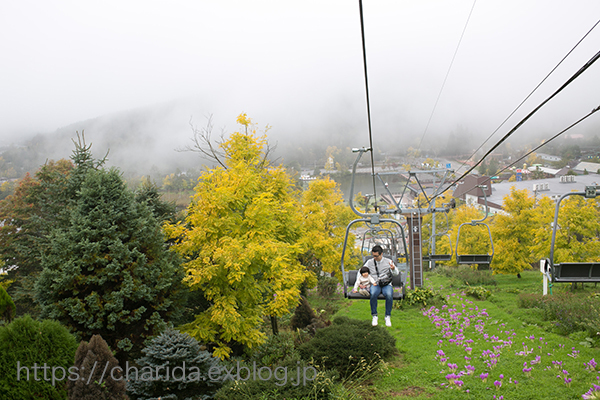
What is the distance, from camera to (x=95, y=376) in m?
6.17

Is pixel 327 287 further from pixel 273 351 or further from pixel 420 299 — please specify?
pixel 273 351

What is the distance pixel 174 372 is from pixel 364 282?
190 inches

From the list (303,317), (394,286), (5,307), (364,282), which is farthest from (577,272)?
(5,307)

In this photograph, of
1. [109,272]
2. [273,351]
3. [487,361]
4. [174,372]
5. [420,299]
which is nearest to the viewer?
[174,372]

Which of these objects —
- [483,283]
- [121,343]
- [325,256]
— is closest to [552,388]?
[121,343]

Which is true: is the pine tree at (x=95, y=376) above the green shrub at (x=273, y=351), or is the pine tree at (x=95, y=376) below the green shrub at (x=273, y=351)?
above

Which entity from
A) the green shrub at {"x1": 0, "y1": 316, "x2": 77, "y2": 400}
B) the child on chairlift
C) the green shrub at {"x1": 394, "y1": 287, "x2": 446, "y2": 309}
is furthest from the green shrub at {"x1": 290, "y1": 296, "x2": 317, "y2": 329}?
the green shrub at {"x1": 0, "y1": 316, "x2": 77, "y2": 400}

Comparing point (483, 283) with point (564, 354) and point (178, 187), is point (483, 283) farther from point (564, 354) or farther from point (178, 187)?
point (178, 187)

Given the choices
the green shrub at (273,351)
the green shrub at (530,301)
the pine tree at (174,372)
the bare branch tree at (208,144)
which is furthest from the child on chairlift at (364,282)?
the green shrub at (530,301)

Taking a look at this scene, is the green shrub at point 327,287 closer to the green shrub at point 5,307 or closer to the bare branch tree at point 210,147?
the bare branch tree at point 210,147

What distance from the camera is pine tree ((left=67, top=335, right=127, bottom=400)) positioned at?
6.02m

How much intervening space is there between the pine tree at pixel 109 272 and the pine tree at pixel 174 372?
1.76m

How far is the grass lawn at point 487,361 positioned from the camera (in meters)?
7.33

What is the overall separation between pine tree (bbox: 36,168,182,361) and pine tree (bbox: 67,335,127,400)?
90.3 inches
